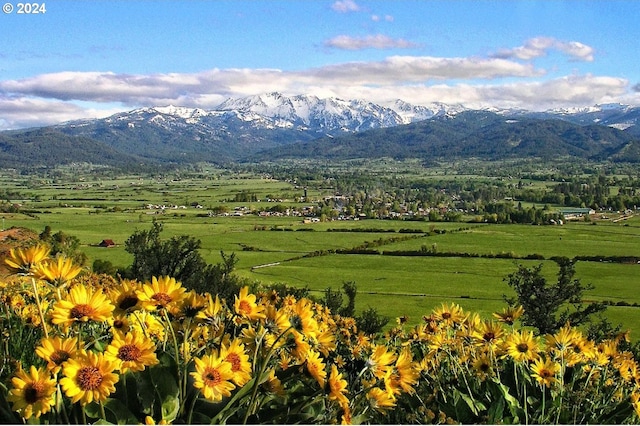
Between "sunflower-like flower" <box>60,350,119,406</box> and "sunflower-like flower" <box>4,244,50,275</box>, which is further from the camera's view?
"sunflower-like flower" <box>4,244,50,275</box>

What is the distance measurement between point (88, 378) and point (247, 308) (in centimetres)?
86

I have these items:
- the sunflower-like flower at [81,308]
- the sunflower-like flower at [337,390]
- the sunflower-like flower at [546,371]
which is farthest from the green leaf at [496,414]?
the sunflower-like flower at [81,308]

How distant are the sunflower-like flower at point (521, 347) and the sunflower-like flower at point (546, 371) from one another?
0.09m

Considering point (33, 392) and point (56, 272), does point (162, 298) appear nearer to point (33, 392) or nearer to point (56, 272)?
point (56, 272)

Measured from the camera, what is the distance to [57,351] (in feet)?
8.14

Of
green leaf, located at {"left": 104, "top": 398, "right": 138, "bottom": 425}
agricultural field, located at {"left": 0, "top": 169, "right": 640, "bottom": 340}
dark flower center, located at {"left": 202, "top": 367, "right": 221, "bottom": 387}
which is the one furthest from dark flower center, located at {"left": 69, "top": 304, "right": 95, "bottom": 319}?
agricultural field, located at {"left": 0, "top": 169, "right": 640, "bottom": 340}

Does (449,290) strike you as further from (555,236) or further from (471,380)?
(471,380)

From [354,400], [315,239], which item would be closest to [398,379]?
[354,400]

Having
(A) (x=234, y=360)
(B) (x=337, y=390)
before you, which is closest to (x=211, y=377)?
(A) (x=234, y=360)

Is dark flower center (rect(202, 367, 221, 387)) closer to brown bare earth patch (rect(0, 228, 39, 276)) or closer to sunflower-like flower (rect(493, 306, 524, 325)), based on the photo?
sunflower-like flower (rect(493, 306, 524, 325))

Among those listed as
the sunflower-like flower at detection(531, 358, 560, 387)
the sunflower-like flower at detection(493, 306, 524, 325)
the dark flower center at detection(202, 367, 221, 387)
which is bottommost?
the sunflower-like flower at detection(531, 358, 560, 387)

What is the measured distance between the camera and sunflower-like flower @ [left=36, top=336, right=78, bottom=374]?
244 cm

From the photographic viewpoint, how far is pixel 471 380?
4180mm

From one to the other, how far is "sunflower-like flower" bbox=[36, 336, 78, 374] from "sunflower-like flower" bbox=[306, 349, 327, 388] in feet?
3.47
